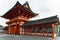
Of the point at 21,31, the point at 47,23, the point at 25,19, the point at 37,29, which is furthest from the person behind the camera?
the point at 25,19

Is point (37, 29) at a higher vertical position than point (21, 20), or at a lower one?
lower

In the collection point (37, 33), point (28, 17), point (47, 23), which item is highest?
point (28, 17)

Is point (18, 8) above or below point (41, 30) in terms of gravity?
above

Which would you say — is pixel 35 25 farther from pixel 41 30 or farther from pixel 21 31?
pixel 21 31

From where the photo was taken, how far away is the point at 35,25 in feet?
57.0

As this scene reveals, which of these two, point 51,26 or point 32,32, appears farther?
point 32,32

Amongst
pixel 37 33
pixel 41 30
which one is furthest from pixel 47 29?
pixel 37 33

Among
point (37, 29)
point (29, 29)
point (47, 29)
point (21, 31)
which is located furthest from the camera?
point (21, 31)

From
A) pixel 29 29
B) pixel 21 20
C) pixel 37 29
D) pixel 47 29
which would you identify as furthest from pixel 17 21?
pixel 47 29

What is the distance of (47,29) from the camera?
17.3 meters

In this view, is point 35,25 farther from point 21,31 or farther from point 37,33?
point 21,31

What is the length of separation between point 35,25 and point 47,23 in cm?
224

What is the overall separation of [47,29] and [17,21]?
8.95 m

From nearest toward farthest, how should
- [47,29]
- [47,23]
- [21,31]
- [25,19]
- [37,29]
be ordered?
1. [47,23]
2. [47,29]
3. [37,29]
4. [21,31]
5. [25,19]
